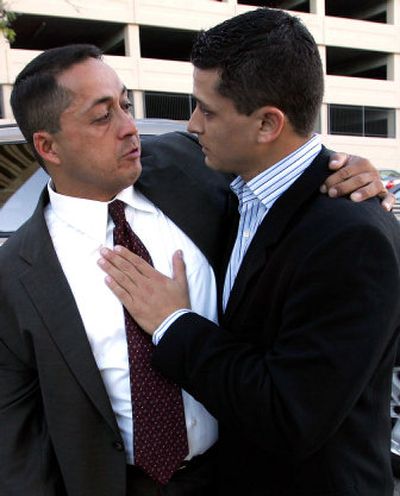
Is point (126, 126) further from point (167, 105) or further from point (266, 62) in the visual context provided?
point (167, 105)

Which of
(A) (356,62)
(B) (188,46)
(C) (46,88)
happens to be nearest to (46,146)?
(C) (46,88)

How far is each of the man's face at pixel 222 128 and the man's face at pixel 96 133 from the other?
0.27 metres

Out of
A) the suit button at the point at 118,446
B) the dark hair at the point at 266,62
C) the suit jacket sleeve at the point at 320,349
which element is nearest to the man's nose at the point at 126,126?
the dark hair at the point at 266,62

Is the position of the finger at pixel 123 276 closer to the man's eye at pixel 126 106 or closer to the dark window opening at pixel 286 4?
the man's eye at pixel 126 106

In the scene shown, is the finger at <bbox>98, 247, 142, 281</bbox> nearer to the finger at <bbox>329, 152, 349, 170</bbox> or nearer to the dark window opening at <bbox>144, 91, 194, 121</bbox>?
the finger at <bbox>329, 152, 349, 170</bbox>

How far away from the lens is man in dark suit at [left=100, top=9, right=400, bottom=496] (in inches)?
48.9

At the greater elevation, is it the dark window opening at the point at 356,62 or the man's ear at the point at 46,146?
the dark window opening at the point at 356,62

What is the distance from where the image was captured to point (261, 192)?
152 centimetres

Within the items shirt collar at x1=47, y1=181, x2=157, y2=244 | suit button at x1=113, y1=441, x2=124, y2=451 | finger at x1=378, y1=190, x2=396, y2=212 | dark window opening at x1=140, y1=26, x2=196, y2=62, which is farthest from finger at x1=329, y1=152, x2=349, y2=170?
dark window opening at x1=140, y1=26, x2=196, y2=62

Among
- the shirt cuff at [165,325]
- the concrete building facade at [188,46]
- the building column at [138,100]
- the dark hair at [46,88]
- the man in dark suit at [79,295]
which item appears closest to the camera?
the shirt cuff at [165,325]

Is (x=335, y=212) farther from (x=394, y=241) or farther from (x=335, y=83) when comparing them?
(x=335, y=83)

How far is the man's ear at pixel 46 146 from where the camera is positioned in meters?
1.77

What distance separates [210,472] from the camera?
1.79 metres

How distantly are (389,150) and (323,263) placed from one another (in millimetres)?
26667
